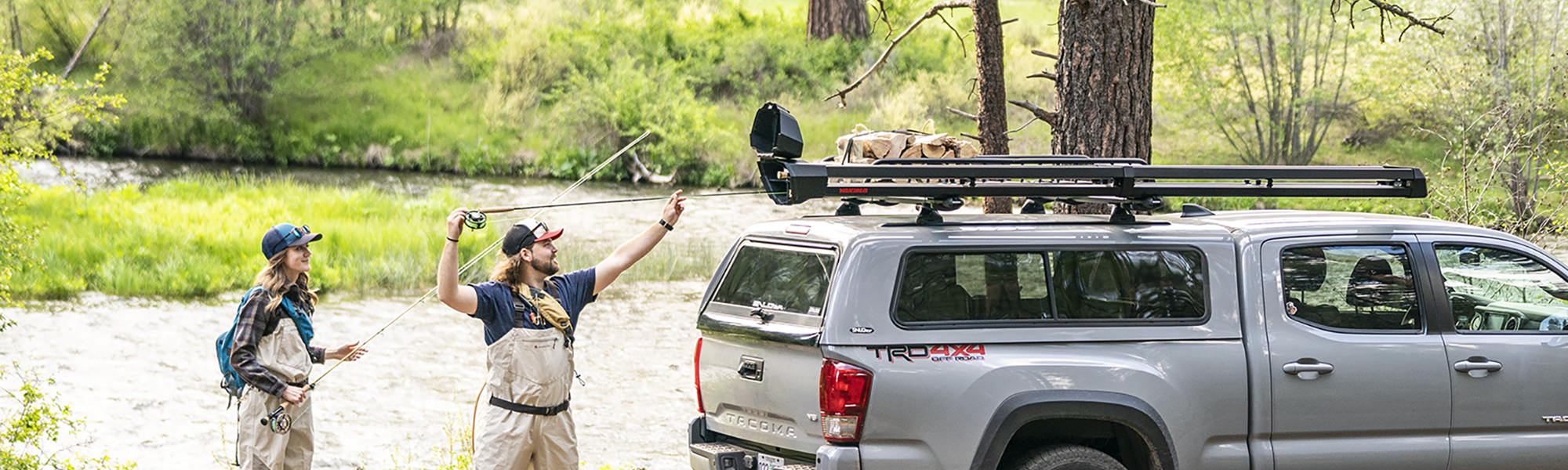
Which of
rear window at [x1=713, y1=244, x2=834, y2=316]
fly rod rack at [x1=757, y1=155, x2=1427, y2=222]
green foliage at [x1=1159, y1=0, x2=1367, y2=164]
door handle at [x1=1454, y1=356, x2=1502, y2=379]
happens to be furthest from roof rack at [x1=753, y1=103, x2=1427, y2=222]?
green foliage at [x1=1159, y1=0, x2=1367, y2=164]

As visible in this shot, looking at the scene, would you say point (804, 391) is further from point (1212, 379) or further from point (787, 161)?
point (1212, 379)

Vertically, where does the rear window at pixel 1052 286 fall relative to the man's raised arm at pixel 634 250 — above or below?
below

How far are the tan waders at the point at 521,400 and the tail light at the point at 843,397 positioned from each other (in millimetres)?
1177

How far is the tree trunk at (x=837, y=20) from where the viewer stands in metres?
35.5

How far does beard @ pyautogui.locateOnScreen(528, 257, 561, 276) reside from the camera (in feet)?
17.5

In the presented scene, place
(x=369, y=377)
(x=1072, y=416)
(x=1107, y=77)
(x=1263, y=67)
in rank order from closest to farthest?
1. (x=1072, y=416)
2. (x=1107, y=77)
3. (x=369, y=377)
4. (x=1263, y=67)

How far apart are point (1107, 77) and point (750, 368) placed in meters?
4.60

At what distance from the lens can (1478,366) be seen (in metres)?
5.38

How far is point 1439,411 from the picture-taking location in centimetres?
538

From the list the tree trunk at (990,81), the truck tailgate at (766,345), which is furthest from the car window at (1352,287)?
the tree trunk at (990,81)

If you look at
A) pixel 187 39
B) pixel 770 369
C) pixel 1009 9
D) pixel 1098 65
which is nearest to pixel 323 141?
pixel 187 39

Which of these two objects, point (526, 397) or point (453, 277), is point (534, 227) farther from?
point (526, 397)

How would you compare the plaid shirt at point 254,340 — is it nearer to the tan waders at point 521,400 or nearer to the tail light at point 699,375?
the tan waders at point 521,400

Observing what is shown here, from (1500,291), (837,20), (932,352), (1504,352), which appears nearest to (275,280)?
(932,352)
